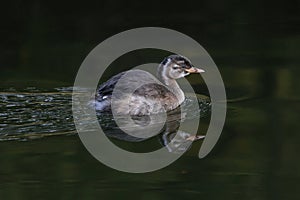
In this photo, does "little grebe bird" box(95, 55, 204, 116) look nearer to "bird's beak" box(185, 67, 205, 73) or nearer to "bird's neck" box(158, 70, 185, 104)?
"bird's neck" box(158, 70, 185, 104)

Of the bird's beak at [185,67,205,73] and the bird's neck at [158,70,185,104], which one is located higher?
the bird's beak at [185,67,205,73]

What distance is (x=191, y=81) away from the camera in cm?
881

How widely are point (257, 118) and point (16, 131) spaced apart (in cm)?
202

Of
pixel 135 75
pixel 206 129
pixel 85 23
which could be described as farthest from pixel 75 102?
pixel 85 23

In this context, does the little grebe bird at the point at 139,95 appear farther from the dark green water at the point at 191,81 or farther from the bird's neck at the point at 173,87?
the dark green water at the point at 191,81

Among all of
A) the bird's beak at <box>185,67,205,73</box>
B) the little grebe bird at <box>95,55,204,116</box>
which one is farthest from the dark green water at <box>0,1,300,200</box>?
the little grebe bird at <box>95,55,204,116</box>

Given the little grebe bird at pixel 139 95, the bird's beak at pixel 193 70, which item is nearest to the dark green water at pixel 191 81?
the bird's beak at pixel 193 70

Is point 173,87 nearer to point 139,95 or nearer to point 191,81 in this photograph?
point 191,81

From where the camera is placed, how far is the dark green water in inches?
231

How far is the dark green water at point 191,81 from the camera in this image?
19.3 ft

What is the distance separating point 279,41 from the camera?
991cm

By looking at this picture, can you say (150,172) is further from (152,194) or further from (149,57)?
(149,57)

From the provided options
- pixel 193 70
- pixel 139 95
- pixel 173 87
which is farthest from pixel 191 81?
pixel 139 95

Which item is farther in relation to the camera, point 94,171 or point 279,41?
point 279,41
